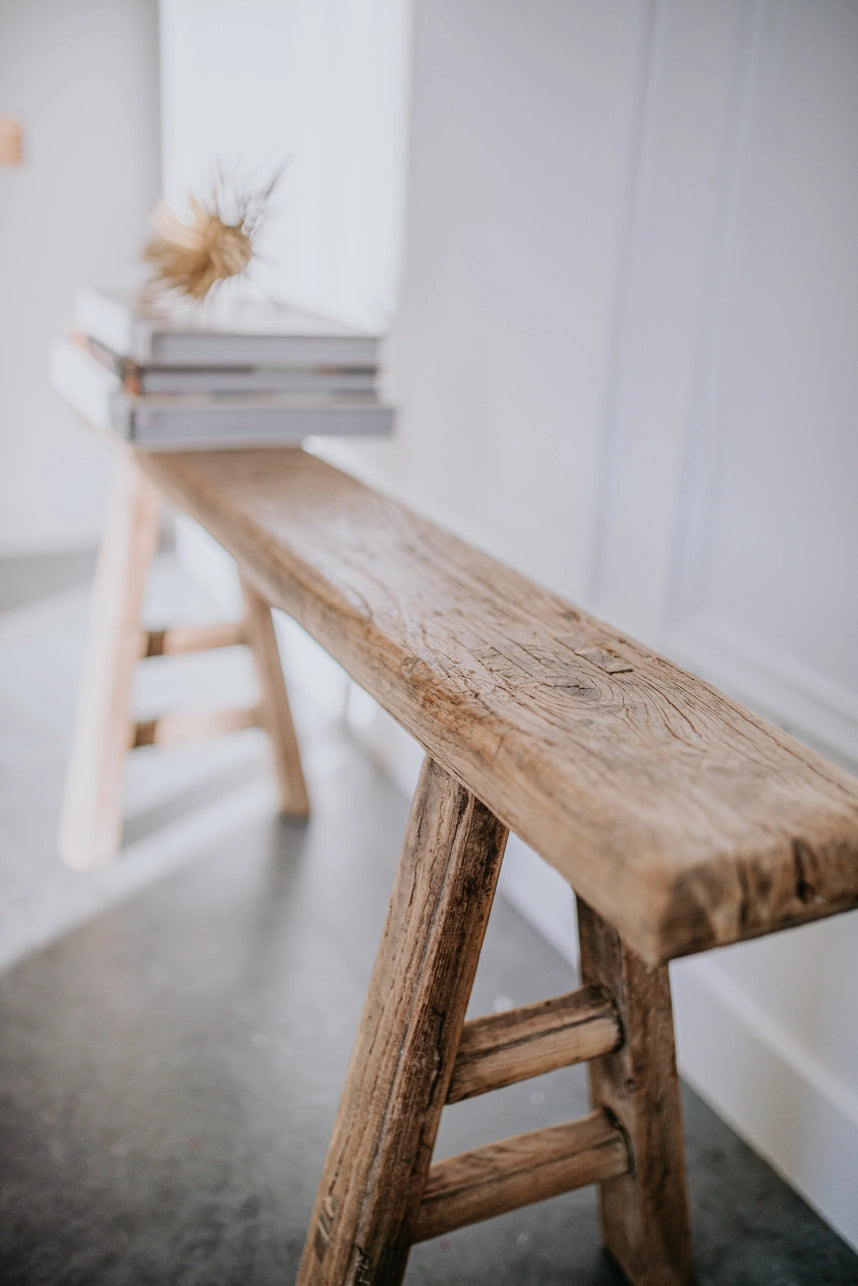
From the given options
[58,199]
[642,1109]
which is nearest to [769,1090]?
[642,1109]

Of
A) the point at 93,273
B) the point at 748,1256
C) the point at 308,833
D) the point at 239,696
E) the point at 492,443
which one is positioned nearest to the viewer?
the point at 748,1256

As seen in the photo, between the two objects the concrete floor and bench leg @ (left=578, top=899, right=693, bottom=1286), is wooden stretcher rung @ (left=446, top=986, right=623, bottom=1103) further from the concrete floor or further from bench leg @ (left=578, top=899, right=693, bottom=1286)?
the concrete floor

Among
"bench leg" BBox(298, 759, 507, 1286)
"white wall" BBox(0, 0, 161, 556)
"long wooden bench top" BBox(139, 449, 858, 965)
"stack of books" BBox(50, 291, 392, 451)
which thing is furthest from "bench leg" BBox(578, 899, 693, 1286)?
"white wall" BBox(0, 0, 161, 556)

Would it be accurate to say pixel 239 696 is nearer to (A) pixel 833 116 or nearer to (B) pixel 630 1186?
(B) pixel 630 1186

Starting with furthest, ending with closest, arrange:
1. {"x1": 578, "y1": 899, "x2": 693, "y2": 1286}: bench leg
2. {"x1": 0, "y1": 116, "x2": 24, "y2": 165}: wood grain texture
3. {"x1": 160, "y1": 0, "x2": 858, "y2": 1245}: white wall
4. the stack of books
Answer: {"x1": 0, "y1": 116, "x2": 24, "y2": 165}: wood grain texture < the stack of books < {"x1": 160, "y1": 0, "x2": 858, "y2": 1245}: white wall < {"x1": 578, "y1": 899, "x2": 693, "y2": 1286}: bench leg

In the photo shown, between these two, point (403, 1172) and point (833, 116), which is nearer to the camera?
point (403, 1172)

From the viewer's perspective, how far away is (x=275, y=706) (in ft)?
6.07

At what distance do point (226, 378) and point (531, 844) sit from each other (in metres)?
0.95

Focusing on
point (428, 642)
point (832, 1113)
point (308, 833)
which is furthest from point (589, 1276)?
point (308, 833)

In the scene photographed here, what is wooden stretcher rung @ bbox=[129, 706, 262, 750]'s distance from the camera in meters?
1.77

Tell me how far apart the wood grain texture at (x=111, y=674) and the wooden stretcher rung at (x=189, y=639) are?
0.14 feet

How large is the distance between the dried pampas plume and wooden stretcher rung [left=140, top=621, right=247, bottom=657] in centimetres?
56

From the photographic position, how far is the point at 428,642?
0.84 metres

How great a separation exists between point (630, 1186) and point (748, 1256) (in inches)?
8.8
